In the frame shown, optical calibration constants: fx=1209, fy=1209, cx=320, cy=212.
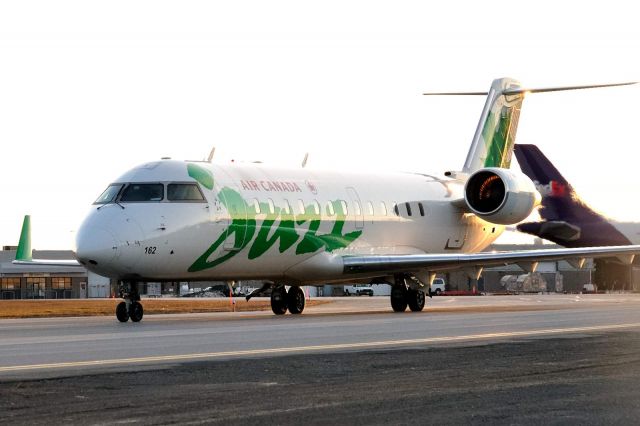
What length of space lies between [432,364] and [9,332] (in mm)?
11636

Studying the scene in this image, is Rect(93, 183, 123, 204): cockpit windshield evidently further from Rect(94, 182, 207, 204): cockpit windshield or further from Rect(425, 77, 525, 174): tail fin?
Rect(425, 77, 525, 174): tail fin

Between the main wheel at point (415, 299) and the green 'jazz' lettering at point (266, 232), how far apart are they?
→ 250 centimetres

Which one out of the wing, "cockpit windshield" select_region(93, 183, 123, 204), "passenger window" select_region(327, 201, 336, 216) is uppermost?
"cockpit windshield" select_region(93, 183, 123, 204)

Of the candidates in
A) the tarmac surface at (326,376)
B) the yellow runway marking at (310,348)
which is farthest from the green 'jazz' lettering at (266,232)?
the yellow runway marking at (310,348)

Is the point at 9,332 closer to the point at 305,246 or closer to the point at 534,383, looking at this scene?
the point at 305,246

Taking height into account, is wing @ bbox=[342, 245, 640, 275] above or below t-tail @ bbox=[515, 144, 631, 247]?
below

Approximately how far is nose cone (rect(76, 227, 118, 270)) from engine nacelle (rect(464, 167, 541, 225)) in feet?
44.9

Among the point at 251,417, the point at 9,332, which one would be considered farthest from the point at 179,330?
the point at 251,417

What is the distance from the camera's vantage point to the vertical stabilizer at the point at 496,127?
41.5 metres

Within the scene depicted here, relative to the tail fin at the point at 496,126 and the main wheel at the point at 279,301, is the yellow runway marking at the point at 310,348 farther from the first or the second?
the tail fin at the point at 496,126

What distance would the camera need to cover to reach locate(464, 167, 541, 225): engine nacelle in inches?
1435

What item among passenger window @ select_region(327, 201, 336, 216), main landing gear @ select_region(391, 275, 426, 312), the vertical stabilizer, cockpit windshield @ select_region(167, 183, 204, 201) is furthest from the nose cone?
the vertical stabilizer

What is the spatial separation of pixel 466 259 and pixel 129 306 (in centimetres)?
990

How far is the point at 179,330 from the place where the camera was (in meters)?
23.7
